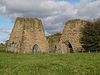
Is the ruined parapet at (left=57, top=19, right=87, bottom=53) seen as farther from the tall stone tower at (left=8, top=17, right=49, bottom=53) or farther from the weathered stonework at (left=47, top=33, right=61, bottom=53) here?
the weathered stonework at (left=47, top=33, right=61, bottom=53)

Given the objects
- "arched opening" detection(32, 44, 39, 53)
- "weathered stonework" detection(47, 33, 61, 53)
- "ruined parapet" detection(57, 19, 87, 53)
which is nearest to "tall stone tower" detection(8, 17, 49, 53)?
"arched opening" detection(32, 44, 39, 53)

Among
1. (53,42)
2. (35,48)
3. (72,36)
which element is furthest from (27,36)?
(53,42)

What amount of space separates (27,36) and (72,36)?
6753 mm

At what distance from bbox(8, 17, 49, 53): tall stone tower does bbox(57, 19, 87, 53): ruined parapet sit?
10.3 feet

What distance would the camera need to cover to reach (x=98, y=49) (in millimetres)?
39312

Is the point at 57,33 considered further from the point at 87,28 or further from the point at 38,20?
the point at 87,28

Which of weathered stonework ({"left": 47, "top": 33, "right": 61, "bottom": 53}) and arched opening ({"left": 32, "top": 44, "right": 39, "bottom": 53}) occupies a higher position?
weathered stonework ({"left": 47, "top": 33, "right": 61, "bottom": 53})

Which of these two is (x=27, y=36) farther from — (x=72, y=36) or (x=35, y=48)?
(x=72, y=36)

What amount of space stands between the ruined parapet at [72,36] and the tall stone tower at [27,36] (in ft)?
10.3

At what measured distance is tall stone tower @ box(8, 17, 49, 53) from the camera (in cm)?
4497

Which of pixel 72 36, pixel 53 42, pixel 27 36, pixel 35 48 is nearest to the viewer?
pixel 72 36

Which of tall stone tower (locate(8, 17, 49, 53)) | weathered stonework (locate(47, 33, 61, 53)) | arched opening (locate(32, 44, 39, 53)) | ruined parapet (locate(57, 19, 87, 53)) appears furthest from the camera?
weathered stonework (locate(47, 33, 61, 53))

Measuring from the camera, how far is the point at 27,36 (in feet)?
148

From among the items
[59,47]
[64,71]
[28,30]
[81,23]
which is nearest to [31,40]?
[28,30]
